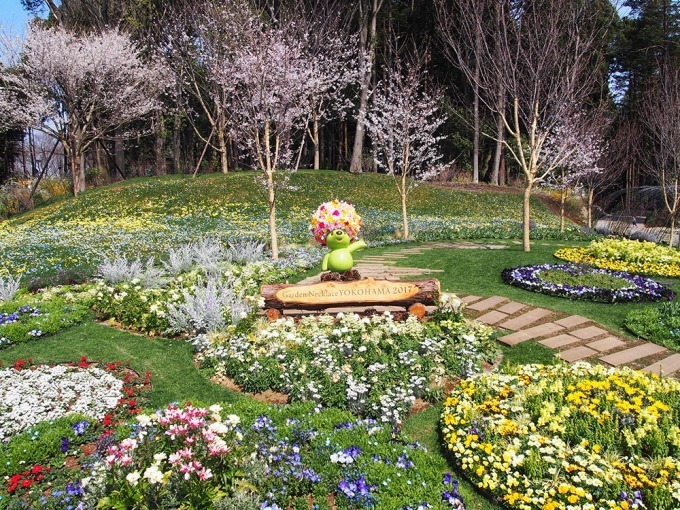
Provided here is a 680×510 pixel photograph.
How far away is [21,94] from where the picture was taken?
2606 centimetres

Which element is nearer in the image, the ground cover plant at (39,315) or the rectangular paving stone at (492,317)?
the ground cover plant at (39,315)

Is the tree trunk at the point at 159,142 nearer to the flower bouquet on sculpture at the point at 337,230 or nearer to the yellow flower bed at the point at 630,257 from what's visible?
the yellow flower bed at the point at 630,257

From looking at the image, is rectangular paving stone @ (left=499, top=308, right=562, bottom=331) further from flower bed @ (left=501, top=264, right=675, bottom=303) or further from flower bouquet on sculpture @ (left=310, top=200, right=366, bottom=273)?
flower bouquet on sculpture @ (left=310, top=200, right=366, bottom=273)

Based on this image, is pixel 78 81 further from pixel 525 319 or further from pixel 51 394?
pixel 525 319

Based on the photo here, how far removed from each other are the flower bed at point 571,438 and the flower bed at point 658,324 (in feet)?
6.16

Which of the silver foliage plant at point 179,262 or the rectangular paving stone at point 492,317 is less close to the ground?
the silver foliage plant at point 179,262

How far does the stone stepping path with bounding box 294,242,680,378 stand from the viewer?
5730 mm

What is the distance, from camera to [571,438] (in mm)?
3850

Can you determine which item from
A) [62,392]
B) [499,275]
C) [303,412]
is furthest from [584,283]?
[62,392]

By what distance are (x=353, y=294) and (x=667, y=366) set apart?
3.82 meters

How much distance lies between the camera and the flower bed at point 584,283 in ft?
26.2

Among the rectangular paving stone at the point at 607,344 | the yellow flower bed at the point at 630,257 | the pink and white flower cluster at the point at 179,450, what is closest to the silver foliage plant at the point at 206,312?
the pink and white flower cluster at the point at 179,450

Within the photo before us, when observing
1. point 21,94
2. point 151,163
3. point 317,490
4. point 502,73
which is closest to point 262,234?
point 502,73

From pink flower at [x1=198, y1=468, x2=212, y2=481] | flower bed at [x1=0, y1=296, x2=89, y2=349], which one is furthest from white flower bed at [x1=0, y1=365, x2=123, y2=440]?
pink flower at [x1=198, y1=468, x2=212, y2=481]
